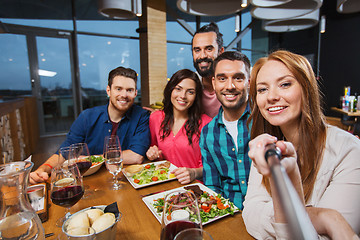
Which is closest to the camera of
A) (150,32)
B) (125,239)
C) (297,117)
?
(125,239)

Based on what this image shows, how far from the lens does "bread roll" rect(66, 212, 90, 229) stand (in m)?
0.73

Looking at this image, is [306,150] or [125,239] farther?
[306,150]

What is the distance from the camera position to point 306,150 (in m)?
1.09

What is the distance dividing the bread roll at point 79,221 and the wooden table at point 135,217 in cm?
21

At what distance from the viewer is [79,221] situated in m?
0.74

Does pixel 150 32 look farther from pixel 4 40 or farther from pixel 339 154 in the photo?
pixel 339 154

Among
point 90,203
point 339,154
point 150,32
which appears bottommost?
point 90,203

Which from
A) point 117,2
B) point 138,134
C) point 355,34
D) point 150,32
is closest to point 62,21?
point 150,32

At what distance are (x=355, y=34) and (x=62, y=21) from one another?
31.3ft

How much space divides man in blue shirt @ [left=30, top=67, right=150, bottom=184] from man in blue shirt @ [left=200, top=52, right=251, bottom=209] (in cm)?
71

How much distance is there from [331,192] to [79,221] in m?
1.02

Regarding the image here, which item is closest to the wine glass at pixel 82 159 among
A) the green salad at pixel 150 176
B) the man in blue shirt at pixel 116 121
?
the green salad at pixel 150 176

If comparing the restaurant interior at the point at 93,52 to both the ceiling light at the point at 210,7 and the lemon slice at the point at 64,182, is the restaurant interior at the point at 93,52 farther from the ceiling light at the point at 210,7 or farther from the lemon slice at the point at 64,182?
the lemon slice at the point at 64,182

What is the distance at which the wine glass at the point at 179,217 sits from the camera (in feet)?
2.01
